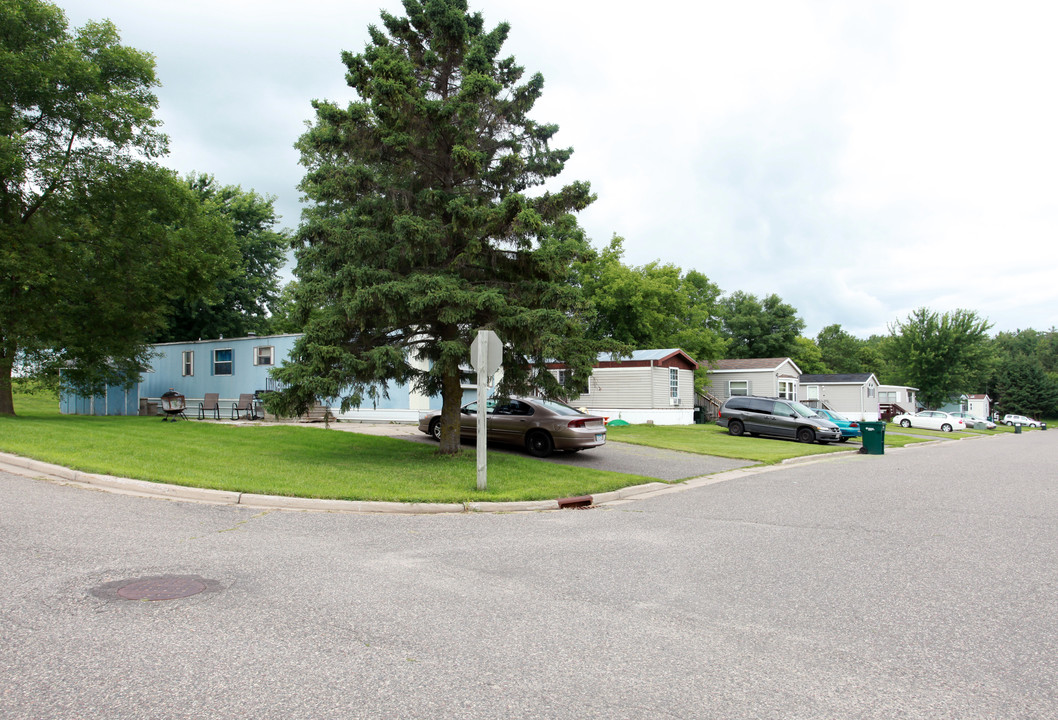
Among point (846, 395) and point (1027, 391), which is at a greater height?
point (1027, 391)

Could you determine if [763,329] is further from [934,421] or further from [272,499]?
[272,499]

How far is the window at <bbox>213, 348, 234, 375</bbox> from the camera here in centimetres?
2769

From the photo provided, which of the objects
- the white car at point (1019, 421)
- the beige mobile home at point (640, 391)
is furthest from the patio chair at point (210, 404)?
the white car at point (1019, 421)

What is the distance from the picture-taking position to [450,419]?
14.6m

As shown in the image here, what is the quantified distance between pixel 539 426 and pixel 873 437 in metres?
Result: 12.5

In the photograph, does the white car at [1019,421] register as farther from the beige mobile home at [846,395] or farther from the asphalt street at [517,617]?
the asphalt street at [517,617]

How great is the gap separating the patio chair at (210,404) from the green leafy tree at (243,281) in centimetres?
917

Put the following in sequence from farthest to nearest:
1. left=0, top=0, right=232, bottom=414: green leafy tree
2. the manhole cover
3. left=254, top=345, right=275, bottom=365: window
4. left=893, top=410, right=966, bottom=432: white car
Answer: left=893, top=410, right=966, bottom=432: white car < left=254, top=345, right=275, bottom=365: window < left=0, top=0, right=232, bottom=414: green leafy tree < the manhole cover

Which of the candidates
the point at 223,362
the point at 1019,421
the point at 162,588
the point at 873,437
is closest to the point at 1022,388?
the point at 1019,421

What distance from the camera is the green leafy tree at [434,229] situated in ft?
41.5

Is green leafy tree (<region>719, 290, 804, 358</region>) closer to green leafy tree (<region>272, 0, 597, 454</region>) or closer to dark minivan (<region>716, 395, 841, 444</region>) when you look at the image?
dark minivan (<region>716, 395, 841, 444</region>)

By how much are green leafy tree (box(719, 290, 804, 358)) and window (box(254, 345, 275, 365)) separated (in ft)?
150

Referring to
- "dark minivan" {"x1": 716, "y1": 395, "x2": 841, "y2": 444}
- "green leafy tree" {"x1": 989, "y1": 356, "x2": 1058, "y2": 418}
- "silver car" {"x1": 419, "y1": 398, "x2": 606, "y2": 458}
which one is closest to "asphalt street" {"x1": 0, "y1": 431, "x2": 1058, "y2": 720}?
"silver car" {"x1": 419, "y1": 398, "x2": 606, "y2": 458}

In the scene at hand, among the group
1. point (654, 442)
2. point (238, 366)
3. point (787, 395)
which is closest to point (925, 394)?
point (787, 395)
